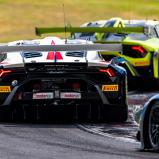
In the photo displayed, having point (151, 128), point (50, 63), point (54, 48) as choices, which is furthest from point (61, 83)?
point (151, 128)

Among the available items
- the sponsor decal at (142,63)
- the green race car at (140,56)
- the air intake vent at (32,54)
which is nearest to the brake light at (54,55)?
the air intake vent at (32,54)

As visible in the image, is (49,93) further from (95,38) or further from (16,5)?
(16,5)

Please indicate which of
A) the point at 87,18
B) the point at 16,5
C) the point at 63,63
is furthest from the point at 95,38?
the point at 16,5

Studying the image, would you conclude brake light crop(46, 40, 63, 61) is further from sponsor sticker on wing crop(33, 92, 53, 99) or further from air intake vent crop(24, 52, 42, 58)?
sponsor sticker on wing crop(33, 92, 53, 99)

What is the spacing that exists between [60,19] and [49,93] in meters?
46.7

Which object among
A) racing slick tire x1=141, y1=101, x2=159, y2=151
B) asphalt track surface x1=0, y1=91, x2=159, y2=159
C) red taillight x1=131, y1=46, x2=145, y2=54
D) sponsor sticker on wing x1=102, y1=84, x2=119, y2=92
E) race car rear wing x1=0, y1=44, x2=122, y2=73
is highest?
race car rear wing x1=0, y1=44, x2=122, y2=73

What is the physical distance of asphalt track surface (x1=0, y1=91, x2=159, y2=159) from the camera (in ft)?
33.7

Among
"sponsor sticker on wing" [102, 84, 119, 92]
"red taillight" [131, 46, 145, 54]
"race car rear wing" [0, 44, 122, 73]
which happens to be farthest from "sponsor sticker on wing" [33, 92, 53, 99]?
"red taillight" [131, 46, 145, 54]

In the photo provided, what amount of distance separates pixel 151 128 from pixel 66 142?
1505 millimetres

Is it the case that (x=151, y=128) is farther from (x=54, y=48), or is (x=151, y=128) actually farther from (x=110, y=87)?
(x=54, y=48)

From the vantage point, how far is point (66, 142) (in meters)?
11.8

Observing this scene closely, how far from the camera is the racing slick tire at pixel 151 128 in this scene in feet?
34.3

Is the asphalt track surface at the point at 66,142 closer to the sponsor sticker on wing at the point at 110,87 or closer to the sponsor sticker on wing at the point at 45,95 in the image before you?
the sponsor sticker on wing at the point at 45,95

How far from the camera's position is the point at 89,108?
14117mm
